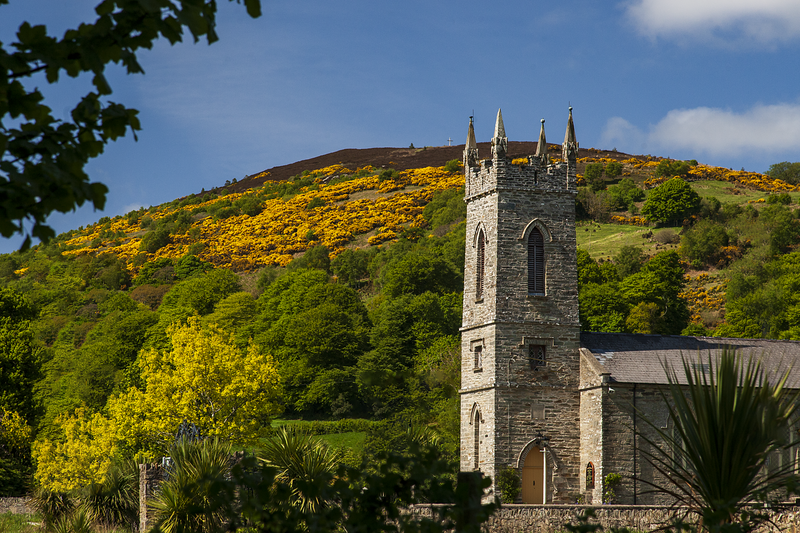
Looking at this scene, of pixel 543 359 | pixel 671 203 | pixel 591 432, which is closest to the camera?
pixel 591 432

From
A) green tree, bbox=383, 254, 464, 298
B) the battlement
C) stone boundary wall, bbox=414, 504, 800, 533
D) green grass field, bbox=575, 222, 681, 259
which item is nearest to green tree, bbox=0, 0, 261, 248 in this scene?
stone boundary wall, bbox=414, 504, 800, 533

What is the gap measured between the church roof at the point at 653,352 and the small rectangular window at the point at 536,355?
167 centimetres

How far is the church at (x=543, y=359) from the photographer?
30438 mm

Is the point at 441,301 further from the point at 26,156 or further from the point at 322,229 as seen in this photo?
the point at 26,156

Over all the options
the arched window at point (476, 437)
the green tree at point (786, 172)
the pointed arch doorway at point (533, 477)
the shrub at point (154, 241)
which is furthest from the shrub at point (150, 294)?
the green tree at point (786, 172)

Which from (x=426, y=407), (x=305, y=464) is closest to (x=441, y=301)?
(x=426, y=407)

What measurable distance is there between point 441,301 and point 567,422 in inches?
1516

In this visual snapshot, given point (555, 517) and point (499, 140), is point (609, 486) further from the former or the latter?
point (499, 140)

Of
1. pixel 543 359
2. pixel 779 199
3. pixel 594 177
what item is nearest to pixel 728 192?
pixel 779 199

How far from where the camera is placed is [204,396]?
133ft

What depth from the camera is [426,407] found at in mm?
57125

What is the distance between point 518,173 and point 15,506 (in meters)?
26.3

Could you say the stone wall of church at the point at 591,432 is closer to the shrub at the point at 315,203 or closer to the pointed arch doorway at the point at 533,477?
the pointed arch doorway at the point at 533,477

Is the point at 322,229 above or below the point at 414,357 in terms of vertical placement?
above
